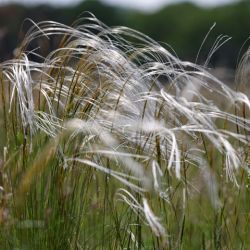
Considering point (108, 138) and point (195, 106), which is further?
point (195, 106)

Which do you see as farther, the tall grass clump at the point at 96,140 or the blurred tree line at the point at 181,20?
the blurred tree line at the point at 181,20

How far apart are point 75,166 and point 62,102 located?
0.32 m

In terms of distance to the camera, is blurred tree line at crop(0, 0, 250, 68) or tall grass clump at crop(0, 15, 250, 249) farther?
blurred tree line at crop(0, 0, 250, 68)

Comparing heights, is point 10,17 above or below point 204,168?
below

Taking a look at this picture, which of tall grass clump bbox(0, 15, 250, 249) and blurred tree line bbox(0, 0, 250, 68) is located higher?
tall grass clump bbox(0, 15, 250, 249)

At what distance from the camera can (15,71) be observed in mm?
2291

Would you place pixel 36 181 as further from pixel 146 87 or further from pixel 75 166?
pixel 146 87

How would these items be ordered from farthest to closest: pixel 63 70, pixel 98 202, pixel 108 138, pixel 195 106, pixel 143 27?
pixel 143 27 → pixel 98 202 → pixel 63 70 → pixel 195 106 → pixel 108 138

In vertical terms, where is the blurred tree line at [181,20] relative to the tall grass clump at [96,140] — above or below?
below

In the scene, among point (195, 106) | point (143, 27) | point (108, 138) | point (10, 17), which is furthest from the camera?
point (143, 27)

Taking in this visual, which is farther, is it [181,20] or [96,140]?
[181,20]

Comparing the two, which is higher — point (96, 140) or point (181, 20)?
point (96, 140)

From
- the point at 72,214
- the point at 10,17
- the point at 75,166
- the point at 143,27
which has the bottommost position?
the point at 143,27

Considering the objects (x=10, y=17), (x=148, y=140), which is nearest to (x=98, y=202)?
(x=148, y=140)
